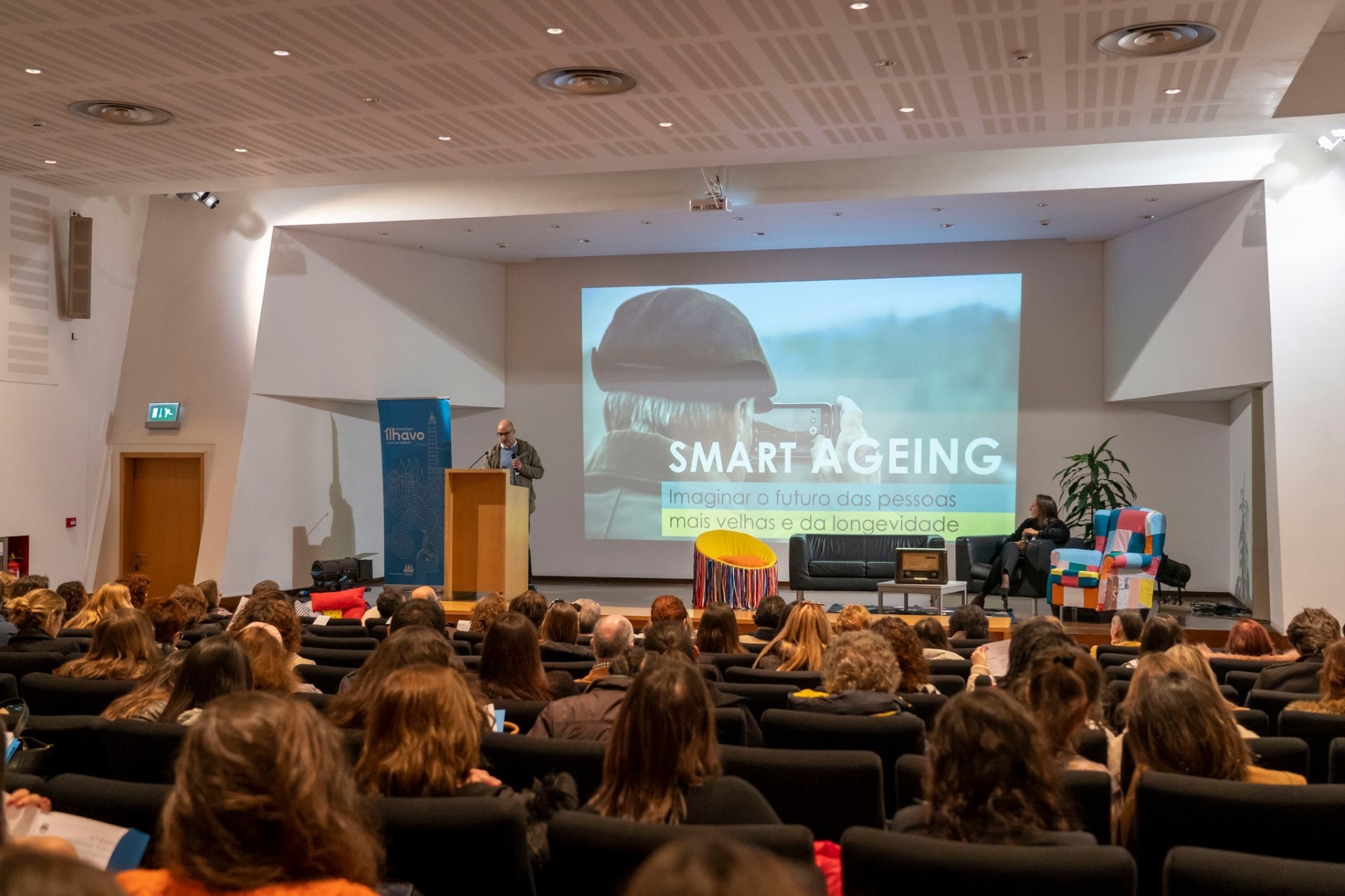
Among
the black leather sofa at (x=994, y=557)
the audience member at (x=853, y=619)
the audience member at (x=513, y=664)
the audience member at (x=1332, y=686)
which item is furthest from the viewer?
the black leather sofa at (x=994, y=557)

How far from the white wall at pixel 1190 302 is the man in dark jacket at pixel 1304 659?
5.08 meters

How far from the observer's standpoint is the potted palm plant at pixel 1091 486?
11.2m

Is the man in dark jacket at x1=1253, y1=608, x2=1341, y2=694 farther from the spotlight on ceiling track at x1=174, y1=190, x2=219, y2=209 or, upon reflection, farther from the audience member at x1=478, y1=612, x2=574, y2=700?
the spotlight on ceiling track at x1=174, y1=190, x2=219, y2=209

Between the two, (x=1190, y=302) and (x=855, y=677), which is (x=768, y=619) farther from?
(x=1190, y=302)

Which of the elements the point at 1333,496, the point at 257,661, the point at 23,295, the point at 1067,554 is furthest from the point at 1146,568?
the point at 23,295

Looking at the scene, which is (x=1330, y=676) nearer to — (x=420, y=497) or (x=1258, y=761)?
(x=1258, y=761)

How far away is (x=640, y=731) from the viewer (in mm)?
2166

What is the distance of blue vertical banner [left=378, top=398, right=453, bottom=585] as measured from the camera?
37.9 ft

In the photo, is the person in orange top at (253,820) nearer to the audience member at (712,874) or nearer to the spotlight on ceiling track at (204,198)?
the audience member at (712,874)

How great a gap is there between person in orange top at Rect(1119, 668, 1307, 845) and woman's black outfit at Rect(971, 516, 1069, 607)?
788cm

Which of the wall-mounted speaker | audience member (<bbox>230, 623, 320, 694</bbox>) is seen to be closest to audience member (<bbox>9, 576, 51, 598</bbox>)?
audience member (<bbox>230, 623, 320, 694</bbox>)

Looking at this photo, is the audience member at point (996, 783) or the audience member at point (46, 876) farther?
the audience member at point (996, 783)

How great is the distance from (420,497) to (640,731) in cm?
978

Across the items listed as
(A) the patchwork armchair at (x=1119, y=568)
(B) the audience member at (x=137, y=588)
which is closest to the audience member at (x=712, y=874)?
(B) the audience member at (x=137, y=588)
